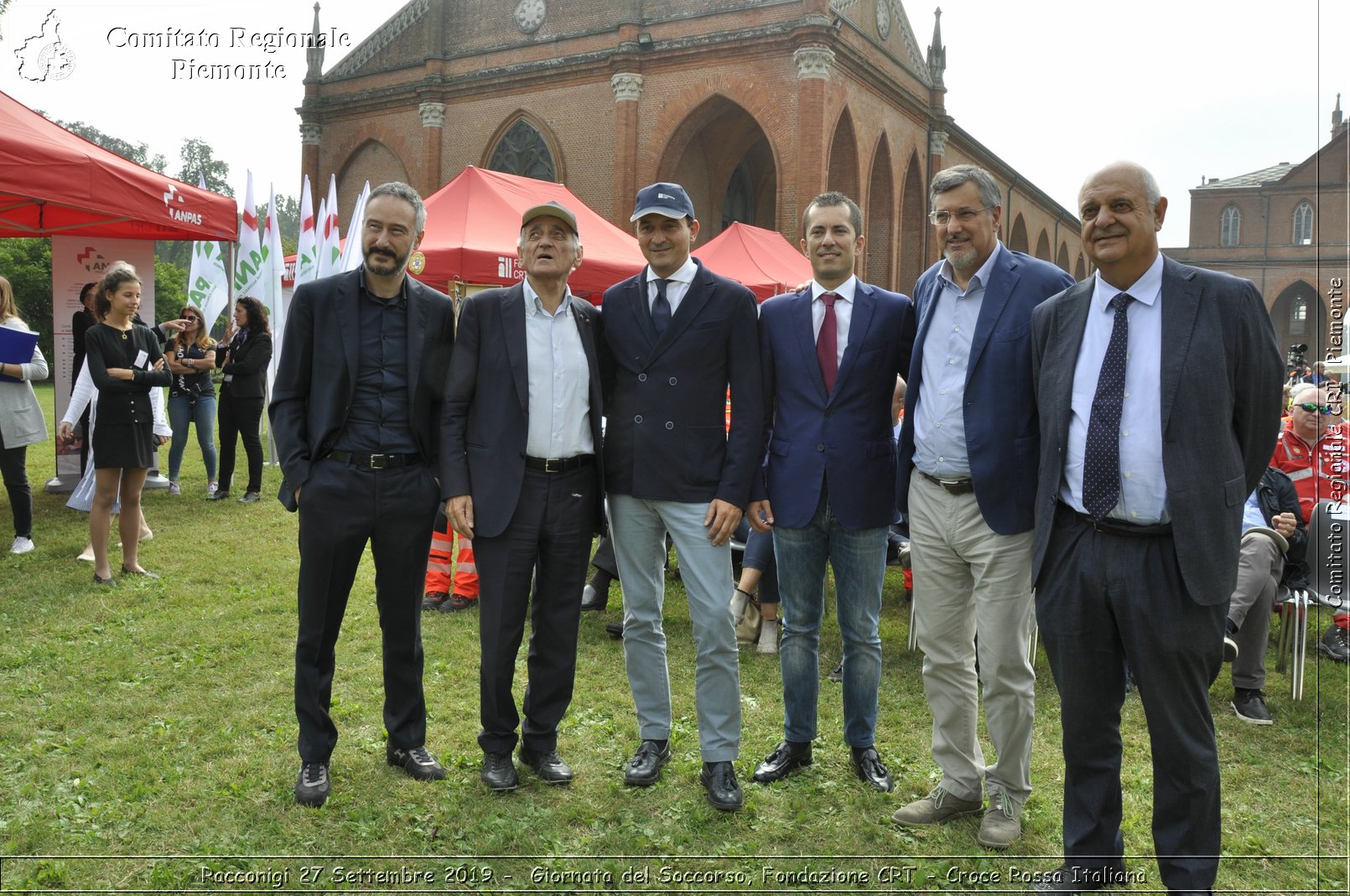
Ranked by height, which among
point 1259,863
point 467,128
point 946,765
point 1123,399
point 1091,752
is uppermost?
point 467,128

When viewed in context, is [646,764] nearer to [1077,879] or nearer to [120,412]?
[1077,879]

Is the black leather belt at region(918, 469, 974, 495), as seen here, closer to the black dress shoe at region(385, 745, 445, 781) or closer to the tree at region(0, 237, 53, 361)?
the black dress shoe at region(385, 745, 445, 781)

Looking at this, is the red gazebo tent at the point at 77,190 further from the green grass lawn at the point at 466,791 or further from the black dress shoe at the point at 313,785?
the black dress shoe at the point at 313,785

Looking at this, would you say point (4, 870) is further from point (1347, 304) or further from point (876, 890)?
point (1347, 304)

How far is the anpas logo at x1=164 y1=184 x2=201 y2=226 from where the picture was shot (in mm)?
8297

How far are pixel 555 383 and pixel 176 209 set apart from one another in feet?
21.9

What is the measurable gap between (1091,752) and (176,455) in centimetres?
1023

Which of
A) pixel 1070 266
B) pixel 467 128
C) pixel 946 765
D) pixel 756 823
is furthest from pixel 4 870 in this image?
pixel 1070 266

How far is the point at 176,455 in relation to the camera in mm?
10367

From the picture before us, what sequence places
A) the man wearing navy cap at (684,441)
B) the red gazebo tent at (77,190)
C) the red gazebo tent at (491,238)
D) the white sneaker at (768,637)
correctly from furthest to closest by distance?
the red gazebo tent at (491,238), the red gazebo tent at (77,190), the white sneaker at (768,637), the man wearing navy cap at (684,441)

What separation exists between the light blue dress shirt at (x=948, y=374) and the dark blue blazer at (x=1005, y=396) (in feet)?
0.14

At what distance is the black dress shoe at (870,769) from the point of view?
374 centimetres

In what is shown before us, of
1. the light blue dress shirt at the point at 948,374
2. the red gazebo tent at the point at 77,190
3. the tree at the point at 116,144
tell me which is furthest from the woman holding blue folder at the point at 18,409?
the tree at the point at 116,144

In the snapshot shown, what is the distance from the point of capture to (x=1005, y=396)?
3.20 m
